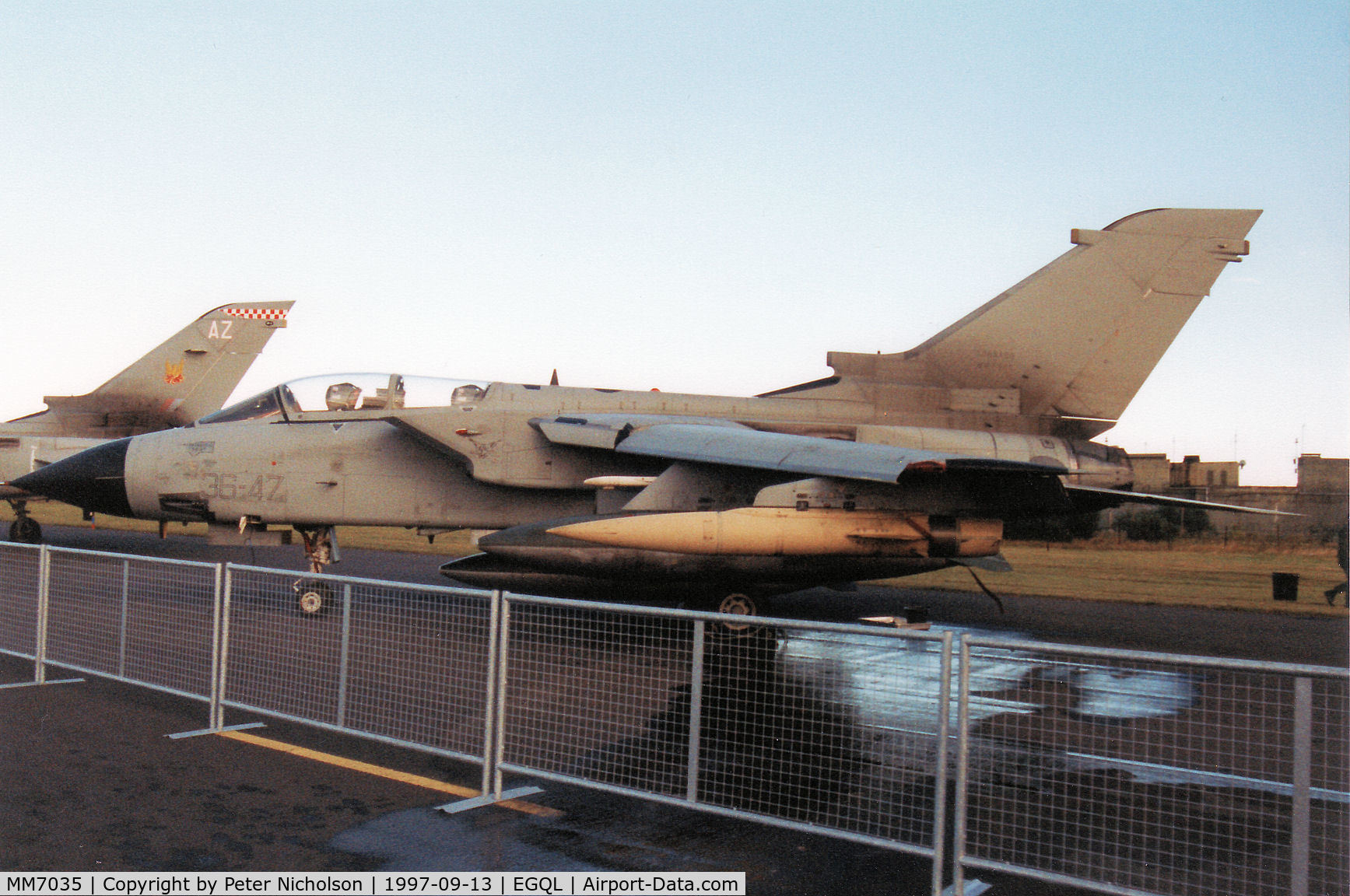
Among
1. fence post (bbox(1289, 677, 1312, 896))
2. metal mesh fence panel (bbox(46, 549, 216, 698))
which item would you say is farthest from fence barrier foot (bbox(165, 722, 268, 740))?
fence post (bbox(1289, 677, 1312, 896))

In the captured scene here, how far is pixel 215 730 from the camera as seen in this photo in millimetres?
6406

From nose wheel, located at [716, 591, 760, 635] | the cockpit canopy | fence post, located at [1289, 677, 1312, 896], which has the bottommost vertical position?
nose wheel, located at [716, 591, 760, 635]

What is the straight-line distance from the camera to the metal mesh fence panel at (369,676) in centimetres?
609

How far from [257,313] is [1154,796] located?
2559cm

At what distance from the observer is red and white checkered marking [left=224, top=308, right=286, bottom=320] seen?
26016 millimetres

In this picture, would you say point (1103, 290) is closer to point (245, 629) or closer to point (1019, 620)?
point (1019, 620)

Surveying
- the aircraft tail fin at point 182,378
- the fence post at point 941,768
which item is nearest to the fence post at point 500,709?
the fence post at point 941,768

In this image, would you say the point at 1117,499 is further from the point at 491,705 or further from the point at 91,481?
the point at 91,481

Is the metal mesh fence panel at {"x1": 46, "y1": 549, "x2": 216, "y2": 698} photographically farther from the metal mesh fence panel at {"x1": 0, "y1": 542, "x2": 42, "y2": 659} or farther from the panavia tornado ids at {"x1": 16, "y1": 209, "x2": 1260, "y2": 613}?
the panavia tornado ids at {"x1": 16, "y1": 209, "x2": 1260, "y2": 613}

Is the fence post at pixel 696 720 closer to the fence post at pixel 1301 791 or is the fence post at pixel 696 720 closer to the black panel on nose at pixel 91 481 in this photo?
the fence post at pixel 1301 791

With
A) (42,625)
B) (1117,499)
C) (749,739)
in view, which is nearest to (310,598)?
(42,625)

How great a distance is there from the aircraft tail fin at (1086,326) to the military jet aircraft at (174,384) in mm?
18863

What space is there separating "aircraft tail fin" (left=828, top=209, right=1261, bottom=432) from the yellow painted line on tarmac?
911 centimetres

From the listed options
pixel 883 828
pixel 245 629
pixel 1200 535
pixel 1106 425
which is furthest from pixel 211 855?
pixel 1200 535
